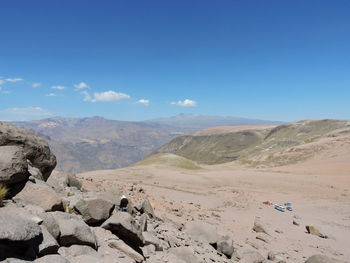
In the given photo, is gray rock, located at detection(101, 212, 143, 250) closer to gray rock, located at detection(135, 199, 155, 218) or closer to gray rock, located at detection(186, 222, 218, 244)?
gray rock, located at detection(135, 199, 155, 218)

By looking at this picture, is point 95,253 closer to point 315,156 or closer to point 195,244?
point 195,244

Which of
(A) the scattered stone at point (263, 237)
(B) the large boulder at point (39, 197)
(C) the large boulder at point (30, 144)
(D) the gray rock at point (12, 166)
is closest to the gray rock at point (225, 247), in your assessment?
(A) the scattered stone at point (263, 237)

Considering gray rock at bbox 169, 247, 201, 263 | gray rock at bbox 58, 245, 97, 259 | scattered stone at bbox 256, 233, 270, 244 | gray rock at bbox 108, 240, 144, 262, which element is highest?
gray rock at bbox 58, 245, 97, 259

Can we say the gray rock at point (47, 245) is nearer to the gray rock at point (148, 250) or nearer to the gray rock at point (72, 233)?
the gray rock at point (72, 233)

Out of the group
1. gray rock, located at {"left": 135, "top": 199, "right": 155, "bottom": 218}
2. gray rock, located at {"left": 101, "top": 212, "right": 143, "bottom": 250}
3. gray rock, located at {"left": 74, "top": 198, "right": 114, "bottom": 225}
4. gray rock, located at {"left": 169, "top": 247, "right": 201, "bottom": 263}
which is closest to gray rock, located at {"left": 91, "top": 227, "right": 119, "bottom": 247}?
gray rock, located at {"left": 101, "top": 212, "right": 143, "bottom": 250}

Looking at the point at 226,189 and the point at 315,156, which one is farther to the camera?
the point at 315,156

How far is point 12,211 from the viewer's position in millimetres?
5273

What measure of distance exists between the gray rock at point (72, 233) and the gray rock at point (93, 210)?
135 cm

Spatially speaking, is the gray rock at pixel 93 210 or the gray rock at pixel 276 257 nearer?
the gray rock at pixel 93 210

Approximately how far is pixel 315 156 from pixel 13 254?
64.2m

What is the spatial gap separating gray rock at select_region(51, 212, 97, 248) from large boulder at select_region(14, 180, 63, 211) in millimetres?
542

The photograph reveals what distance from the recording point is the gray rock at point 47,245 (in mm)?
4691

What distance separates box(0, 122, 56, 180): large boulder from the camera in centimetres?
808

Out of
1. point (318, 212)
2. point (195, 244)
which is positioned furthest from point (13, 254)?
point (318, 212)
